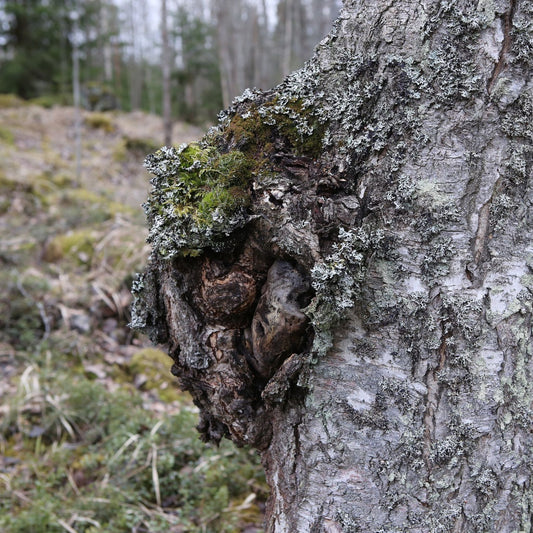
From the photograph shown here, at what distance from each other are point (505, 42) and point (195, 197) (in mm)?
870

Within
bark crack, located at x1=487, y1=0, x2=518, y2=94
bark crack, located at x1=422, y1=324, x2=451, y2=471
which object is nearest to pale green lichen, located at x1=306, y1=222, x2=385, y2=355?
bark crack, located at x1=422, y1=324, x2=451, y2=471

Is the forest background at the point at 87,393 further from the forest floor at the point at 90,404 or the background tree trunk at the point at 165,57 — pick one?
the background tree trunk at the point at 165,57

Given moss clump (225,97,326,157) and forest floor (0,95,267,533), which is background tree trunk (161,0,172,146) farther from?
moss clump (225,97,326,157)

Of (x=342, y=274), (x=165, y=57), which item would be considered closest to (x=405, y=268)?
(x=342, y=274)

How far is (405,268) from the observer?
1095 millimetres

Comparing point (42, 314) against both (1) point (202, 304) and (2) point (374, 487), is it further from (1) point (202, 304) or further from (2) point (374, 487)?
(2) point (374, 487)

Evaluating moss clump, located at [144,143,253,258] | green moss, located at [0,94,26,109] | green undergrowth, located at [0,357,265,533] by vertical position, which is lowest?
green undergrowth, located at [0,357,265,533]

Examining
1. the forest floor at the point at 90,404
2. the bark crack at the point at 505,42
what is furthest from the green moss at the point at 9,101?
the bark crack at the point at 505,42

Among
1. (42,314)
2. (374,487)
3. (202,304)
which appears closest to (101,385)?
(42,314)

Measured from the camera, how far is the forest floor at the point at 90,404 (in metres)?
2.61

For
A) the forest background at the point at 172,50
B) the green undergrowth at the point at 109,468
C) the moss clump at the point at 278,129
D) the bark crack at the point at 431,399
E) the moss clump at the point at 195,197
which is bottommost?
the green undergrowth at the point at 109,468

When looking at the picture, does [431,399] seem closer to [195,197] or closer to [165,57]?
[195,197]

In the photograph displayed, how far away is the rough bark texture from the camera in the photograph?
1056mm

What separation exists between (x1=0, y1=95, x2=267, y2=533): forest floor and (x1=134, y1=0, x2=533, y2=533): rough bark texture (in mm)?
1701
